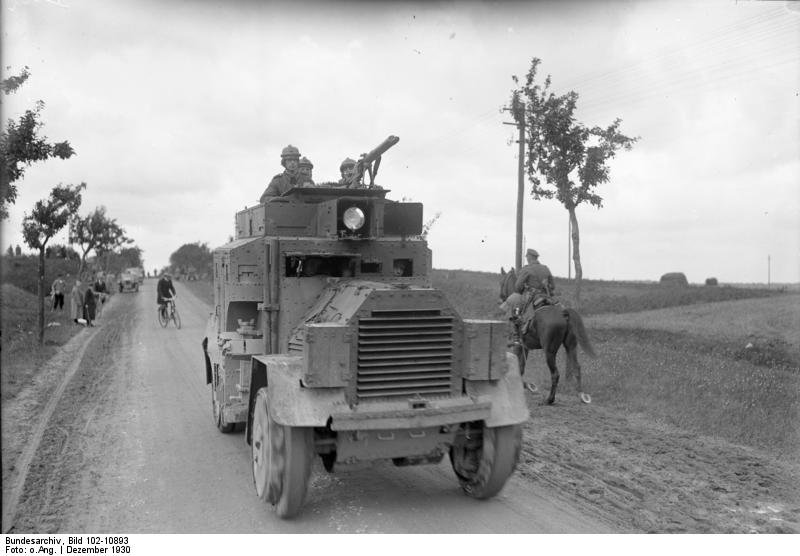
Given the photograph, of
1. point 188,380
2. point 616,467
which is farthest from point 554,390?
point 188,380

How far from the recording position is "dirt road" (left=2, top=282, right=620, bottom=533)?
543 cm

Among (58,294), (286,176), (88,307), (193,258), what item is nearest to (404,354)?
(286,176)

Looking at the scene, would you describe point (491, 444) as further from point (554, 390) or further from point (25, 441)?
point (25, 441)

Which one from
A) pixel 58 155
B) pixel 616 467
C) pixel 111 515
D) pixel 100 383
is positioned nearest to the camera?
pixel 111 515

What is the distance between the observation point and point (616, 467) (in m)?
6.91

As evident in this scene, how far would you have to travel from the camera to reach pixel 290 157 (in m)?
9.33

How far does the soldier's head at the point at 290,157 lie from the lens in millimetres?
9320

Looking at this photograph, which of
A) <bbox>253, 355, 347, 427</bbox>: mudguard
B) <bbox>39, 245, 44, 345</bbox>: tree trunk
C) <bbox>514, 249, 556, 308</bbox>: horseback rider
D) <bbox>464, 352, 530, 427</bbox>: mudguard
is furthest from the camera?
<bbox>39, 245, 44, 345</bbox>: tree trunk

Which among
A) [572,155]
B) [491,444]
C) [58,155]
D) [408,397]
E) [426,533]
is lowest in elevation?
[426,533]

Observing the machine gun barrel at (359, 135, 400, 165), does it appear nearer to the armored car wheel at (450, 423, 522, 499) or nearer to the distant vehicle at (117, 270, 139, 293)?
the armored car wheel at (450, 423, 522, 499)

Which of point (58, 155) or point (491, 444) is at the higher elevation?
point (58, 155)

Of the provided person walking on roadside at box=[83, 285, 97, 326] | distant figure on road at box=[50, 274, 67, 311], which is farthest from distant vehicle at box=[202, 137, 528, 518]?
distant figure on road at box=[50, 274, 67, 311]

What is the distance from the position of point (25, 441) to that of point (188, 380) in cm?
436

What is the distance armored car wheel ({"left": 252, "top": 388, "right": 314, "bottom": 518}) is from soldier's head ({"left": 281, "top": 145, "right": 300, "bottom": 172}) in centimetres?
446
